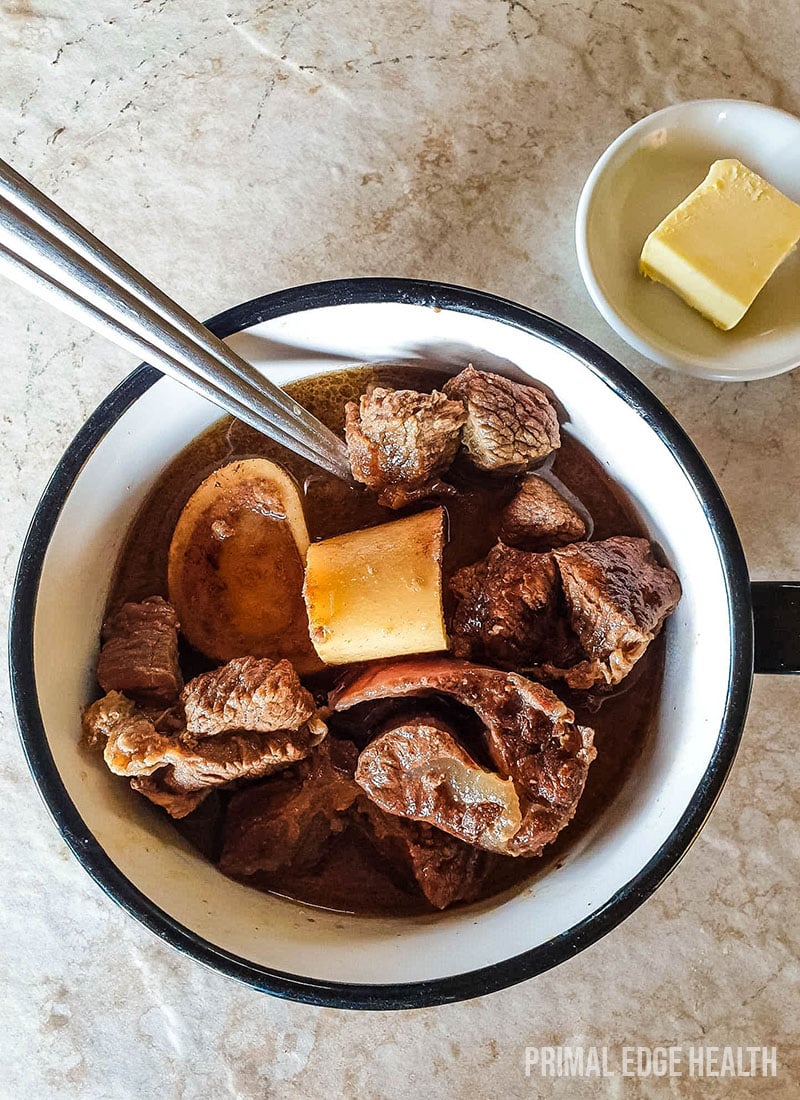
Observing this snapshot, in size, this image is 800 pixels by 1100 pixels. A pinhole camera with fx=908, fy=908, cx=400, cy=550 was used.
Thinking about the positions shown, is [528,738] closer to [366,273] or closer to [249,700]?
[249,700]

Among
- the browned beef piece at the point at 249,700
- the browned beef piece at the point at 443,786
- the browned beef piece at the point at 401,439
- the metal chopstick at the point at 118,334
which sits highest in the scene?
the browned beef piece at the point at 401,439

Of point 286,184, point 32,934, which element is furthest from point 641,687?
point 32,934

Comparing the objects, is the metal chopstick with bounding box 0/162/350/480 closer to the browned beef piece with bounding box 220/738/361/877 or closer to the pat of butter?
the browned beef piece with bounding box 220/738/361/877

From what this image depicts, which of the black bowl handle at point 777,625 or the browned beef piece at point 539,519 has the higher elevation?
the browned beef piece at point 539,519

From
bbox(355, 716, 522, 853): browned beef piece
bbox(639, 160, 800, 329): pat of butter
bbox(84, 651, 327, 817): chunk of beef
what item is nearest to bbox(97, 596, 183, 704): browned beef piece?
bbox(84, 651, 327, 817): chunk of beef

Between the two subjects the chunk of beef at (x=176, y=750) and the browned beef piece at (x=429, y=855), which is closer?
the chunk of beef at (x=176, y=750)

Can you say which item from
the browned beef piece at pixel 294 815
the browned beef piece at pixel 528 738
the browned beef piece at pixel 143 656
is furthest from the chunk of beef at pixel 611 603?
the browned beef piece at pixel 143 656

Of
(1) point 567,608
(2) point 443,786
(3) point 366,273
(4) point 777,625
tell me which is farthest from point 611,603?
(3) point 366,273

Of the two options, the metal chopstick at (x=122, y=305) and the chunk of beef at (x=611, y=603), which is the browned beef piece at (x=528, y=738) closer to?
the chunk of beef at (x=611, y=603)
